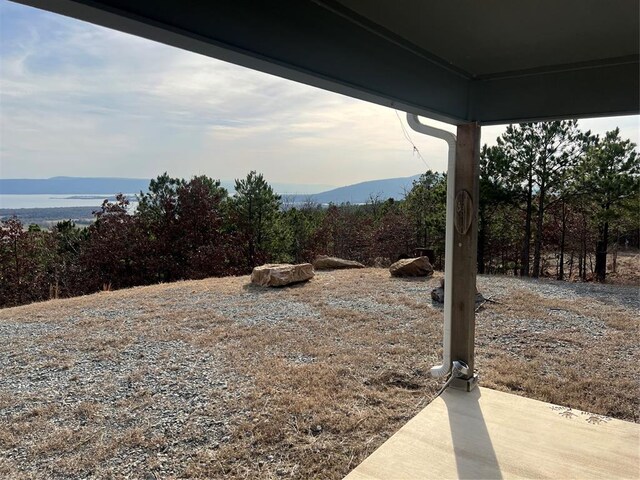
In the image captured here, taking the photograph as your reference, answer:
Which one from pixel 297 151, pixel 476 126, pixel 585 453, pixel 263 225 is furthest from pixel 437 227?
pixel 585 453

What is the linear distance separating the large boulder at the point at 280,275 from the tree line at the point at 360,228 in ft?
10.1

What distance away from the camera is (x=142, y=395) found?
302cm

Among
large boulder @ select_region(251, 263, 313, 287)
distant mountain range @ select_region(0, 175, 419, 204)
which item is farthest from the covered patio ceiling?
distant mountain range @ select_region(0, 175, 419, 204)

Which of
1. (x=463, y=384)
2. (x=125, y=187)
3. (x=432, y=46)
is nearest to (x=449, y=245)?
(x=463, y=384)

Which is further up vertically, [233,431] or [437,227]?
[437,227]

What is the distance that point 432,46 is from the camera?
6.51ft

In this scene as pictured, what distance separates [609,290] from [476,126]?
18.2ft

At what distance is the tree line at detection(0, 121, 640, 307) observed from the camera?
29.6ft

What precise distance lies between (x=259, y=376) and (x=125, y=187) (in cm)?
1143

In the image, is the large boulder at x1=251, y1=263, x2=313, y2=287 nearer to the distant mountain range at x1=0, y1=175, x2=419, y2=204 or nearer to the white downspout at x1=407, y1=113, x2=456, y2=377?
the white downspout at x1=407, y1=113, x2=456, y2=377

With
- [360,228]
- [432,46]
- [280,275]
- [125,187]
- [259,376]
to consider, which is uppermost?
[125,187]

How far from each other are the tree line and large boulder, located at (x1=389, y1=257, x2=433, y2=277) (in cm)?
178

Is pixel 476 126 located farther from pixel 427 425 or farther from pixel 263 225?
pixel 263 225

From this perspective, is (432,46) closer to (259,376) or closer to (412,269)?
(259,376)
